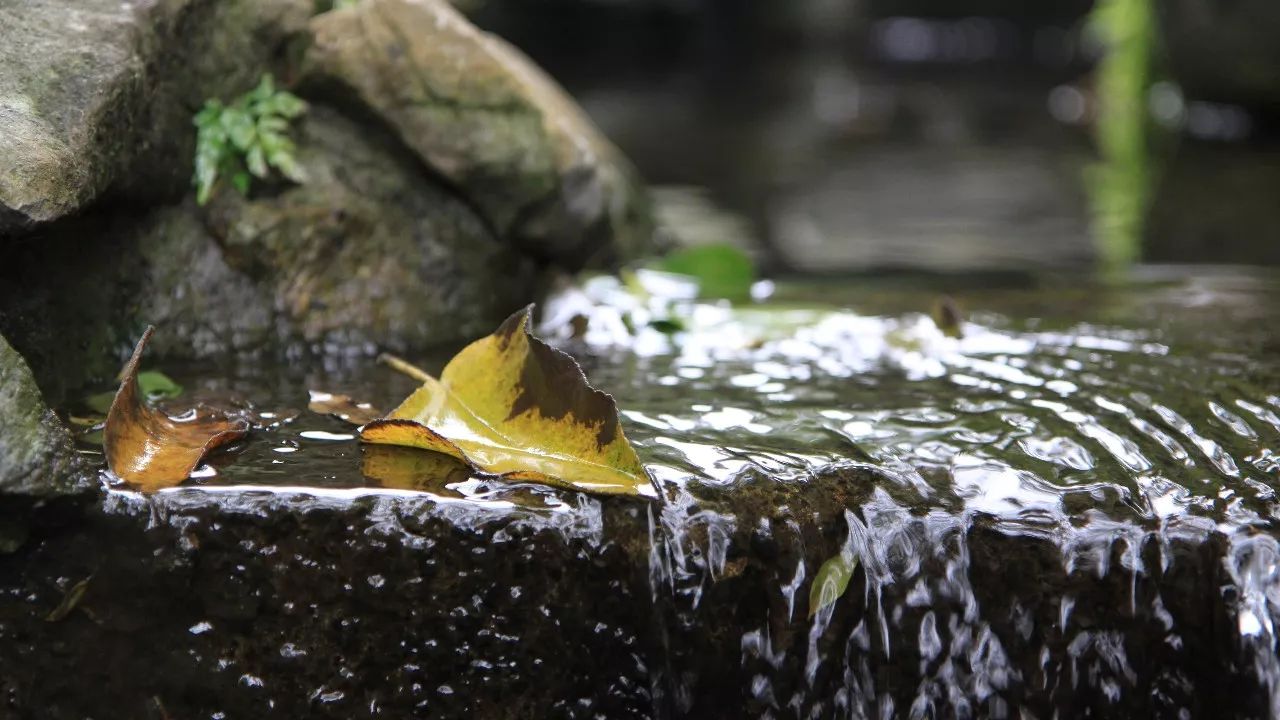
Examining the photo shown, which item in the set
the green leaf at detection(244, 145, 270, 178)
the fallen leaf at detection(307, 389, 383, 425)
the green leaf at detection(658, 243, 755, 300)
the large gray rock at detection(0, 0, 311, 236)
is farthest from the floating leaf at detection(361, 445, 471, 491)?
the green leaf at detection(658, 243, 755, 300)

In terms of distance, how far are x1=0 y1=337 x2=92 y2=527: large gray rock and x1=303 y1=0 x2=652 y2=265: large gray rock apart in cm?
139

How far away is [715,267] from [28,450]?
2429 mm

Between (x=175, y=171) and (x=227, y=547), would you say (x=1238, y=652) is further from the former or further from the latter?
Result: (x=175, y=171)

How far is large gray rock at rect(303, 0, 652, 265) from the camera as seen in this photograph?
10.2 ft

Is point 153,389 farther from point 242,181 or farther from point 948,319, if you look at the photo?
point 948,319

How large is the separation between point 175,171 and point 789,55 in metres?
18.3

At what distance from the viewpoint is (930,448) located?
7.12 ft

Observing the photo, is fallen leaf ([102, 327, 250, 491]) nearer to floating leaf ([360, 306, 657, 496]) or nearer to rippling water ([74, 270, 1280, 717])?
rippling water ([74, 270, 1280, 717])

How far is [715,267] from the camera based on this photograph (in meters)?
3.92

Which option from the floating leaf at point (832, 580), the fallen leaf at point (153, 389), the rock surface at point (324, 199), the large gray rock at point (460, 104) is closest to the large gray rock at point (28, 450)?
the fallen leaf at point (153, 389)

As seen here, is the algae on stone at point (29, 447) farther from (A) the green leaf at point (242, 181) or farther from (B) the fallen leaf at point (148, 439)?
(A) the green leaf at point (242, 181)

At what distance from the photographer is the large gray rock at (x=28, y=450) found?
1.85 m

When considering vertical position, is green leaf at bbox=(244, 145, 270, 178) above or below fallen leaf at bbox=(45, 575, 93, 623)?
above

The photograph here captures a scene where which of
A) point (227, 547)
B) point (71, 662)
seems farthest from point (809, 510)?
point (71, 662)
